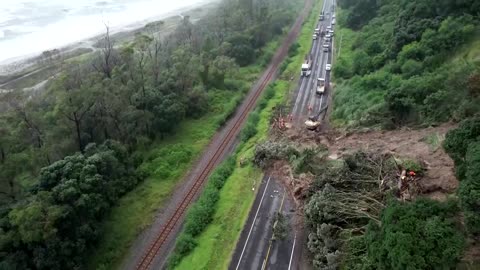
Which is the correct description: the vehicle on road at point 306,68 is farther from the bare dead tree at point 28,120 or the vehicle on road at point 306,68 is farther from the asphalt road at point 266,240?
A: the bare dead tree at point 28,120

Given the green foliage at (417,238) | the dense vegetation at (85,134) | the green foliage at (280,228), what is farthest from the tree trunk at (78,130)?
the green foliage at (417,238)

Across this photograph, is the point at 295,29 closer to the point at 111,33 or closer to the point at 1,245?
the point at 111,33

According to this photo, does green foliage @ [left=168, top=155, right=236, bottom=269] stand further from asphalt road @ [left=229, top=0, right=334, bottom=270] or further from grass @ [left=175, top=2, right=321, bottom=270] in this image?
asphalt road @ [left=229, top=0, right=334, bottom=270]

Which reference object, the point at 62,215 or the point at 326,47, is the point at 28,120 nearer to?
the point at 62,215

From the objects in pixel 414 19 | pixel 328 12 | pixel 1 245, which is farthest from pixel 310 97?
pixel 328 12

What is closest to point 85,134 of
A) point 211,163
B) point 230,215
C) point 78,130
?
point 78,130
